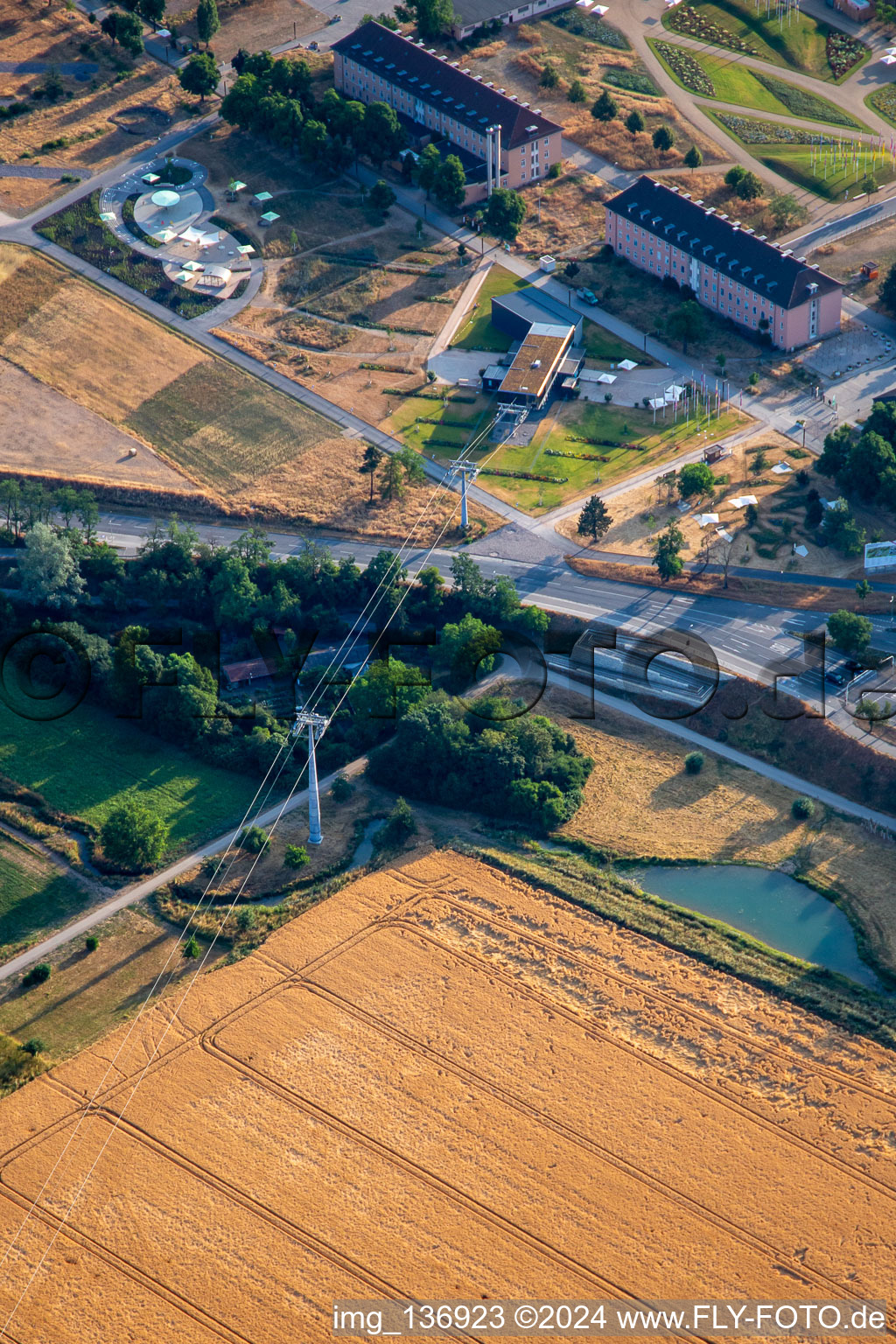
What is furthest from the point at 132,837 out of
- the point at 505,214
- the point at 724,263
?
the point at 505,214

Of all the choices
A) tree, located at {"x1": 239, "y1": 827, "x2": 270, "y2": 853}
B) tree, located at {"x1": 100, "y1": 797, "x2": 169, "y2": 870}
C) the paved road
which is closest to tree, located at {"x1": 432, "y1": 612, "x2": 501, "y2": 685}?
the paved road

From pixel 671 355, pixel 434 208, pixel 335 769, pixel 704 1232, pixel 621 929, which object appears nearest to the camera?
pixel 704 1232

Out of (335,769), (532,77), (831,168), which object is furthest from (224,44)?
(335,769)

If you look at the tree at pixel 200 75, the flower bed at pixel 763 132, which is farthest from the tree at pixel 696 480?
the tree at pixel 200 75

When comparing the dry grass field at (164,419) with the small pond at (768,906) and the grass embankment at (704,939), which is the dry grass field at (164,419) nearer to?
the grass embankment at (704,939)

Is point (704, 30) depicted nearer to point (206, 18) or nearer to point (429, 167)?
point (429, 167)

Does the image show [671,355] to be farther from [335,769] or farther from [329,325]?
[335,769]
